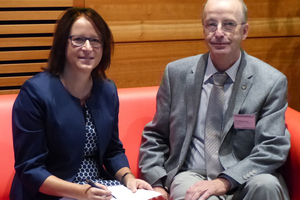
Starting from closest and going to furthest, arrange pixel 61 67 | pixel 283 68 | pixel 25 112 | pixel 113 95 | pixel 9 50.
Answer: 1. pixel 25 112
2. pixel 61 67
3. pixel 113 95
4. pixel 9 50
5. pixel 283 68

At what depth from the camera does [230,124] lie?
86.2 inches

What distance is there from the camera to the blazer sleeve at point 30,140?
1.87 metres

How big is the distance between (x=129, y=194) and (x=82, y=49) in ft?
2.33

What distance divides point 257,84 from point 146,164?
746mm

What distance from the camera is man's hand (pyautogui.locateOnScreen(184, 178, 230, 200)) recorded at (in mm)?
1995

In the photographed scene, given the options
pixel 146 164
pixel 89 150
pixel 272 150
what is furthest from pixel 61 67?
pixel 272 150

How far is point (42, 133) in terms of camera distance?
1.90 meters

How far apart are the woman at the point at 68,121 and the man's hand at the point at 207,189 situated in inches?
8.4

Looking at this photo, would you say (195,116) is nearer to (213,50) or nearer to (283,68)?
(213,50)

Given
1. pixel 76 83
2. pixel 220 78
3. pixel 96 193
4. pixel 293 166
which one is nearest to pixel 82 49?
pixel 76 83

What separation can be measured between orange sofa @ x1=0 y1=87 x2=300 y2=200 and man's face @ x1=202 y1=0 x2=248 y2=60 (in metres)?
0.61

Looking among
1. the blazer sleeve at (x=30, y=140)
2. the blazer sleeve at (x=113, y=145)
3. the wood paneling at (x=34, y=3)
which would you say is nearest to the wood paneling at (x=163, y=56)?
the wood paneling at (x=34, y=3)

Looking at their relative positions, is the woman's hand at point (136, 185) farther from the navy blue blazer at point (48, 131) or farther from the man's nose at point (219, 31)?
the man's nose at point (219, 31)

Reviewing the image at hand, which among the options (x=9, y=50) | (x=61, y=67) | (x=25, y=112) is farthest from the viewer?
(x=9, y=50)
